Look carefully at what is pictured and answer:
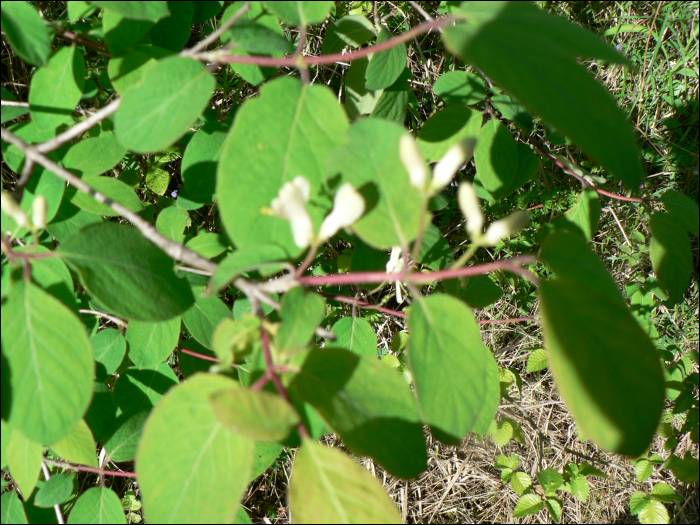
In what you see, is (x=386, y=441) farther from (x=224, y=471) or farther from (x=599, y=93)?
(x=599, y=93)

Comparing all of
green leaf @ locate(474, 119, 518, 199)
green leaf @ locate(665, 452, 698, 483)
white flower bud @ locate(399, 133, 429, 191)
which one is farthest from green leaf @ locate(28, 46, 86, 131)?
green leaf @ locate(665, 452, 698, 483)

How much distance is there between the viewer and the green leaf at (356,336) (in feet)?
4.17

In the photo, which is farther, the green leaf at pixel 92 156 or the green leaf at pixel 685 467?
the green leaf at pixel 685 467

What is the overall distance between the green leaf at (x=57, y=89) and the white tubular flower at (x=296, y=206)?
558mm

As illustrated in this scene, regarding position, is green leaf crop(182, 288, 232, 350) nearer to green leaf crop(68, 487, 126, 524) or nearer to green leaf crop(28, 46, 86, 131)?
green leaf crop(68, 487, 126, 524)

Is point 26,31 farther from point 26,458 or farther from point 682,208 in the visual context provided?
point 682,208

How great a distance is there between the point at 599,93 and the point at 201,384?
63 centimetres

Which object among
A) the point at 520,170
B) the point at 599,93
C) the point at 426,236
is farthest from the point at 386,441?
the point at 520,170

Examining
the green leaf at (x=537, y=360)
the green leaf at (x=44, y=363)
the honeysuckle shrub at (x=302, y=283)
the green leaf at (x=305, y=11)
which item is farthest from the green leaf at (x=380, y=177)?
the green leaf at (x=537, y=360)

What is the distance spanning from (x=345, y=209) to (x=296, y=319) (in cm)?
17

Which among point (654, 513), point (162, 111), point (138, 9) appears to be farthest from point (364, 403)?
point (654, 513)

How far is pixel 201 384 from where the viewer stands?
2.24 feet

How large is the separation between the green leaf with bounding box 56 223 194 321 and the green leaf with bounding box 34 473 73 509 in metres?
0.59

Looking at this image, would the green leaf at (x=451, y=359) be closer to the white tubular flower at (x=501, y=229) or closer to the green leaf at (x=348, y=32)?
the white tubular flower at (x=501, y=229)
